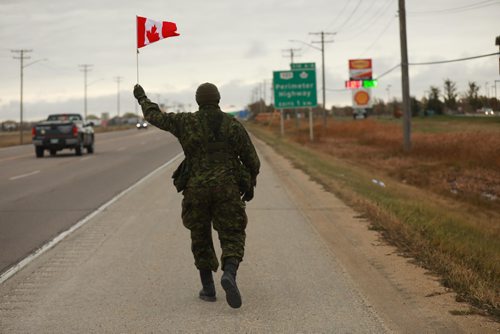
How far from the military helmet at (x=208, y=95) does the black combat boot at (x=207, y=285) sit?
147 centimetres

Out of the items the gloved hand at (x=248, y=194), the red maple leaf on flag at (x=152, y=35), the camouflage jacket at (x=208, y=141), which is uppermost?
the red maple leaf on flag at (x=152, y=35)

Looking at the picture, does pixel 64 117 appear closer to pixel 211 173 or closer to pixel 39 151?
pixel 39 151

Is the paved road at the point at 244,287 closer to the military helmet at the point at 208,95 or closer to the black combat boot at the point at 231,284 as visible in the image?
the black combat boot at the point at 231,284

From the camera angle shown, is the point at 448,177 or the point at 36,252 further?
the point at 448,177

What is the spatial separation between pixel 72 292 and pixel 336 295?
2511 mm

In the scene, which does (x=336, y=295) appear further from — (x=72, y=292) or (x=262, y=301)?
(x=72, y=292)

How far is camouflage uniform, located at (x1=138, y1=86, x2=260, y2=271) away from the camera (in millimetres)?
5871

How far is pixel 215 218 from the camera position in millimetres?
5961

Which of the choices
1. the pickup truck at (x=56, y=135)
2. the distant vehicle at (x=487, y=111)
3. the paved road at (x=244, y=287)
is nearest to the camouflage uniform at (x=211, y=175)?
the paved road at (x=244, y=287)

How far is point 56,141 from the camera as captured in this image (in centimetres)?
3262

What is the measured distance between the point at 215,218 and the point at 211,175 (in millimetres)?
386

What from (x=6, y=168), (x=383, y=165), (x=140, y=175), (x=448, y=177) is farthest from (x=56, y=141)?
(x=448, y=177)

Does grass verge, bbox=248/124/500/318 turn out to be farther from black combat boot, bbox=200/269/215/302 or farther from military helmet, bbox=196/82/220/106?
military helmet, bbox=196/82/220/106

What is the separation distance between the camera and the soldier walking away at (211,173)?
231 inches
